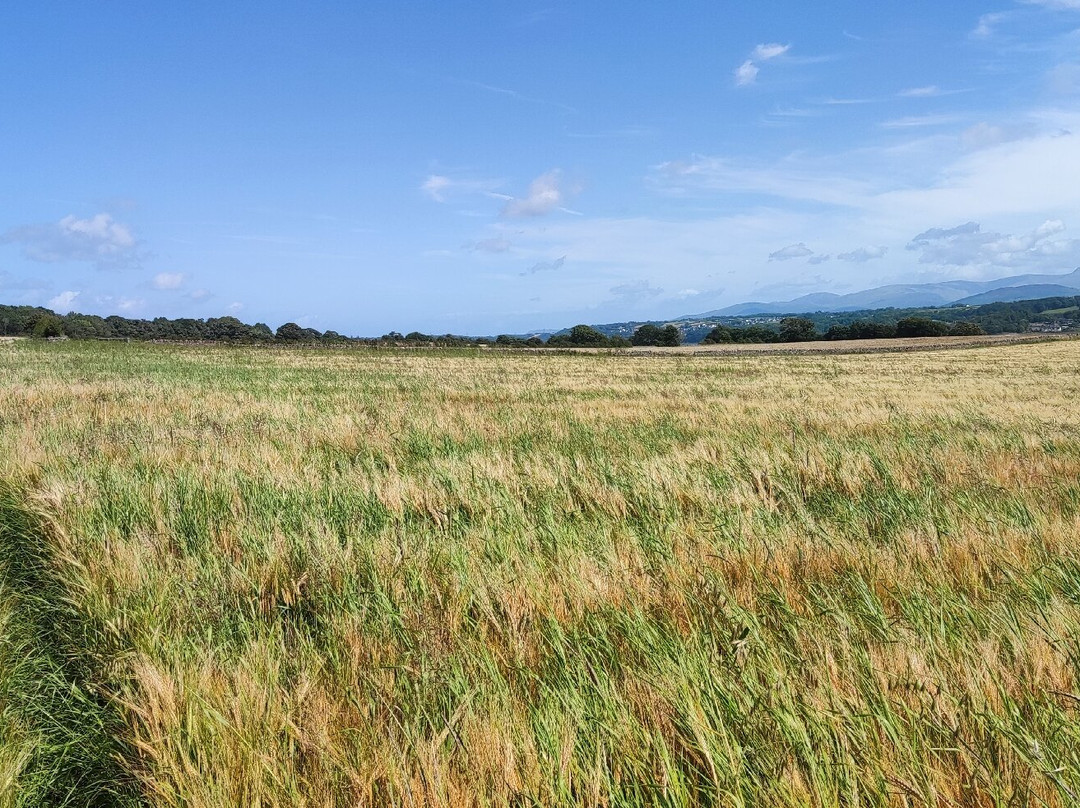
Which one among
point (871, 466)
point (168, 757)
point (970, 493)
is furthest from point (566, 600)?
point (871, 466)

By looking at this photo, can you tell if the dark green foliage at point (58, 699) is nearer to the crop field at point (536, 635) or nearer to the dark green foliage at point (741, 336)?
the crop field at point (536, 635)

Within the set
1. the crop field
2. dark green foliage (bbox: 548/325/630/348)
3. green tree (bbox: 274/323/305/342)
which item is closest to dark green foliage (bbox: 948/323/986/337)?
dark green foliage (bbox: 548/325/630/348)

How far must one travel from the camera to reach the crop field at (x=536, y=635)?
166cm

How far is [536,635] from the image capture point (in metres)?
2.53

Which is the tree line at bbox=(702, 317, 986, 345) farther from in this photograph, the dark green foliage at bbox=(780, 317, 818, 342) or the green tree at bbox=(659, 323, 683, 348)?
the green tree at bbox=(659, 323, 683, 348)

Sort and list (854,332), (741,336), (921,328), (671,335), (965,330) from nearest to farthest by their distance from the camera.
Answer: (921,328) → (965,330) → (854,332) → (671,335) → (741,336)

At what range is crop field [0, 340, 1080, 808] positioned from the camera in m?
1.66

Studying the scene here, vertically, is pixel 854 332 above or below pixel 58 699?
above

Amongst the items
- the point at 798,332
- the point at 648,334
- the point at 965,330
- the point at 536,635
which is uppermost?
the point at 648,334

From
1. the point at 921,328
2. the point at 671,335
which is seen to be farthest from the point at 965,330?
the point at 671,335

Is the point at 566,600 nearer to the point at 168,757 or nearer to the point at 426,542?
the point at 426,542

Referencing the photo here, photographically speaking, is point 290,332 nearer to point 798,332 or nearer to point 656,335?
point 656,335

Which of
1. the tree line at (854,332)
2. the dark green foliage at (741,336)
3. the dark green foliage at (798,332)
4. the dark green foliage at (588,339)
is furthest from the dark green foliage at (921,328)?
the dark green foliage at (588,339)

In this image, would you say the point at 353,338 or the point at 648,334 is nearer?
the point at 353,338
